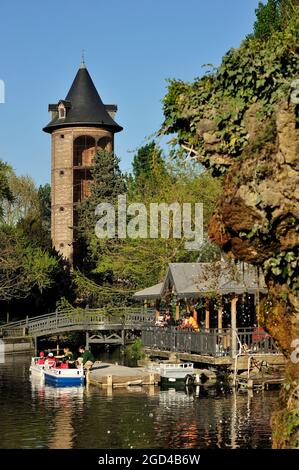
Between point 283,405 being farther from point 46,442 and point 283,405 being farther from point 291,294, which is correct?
point 46,442

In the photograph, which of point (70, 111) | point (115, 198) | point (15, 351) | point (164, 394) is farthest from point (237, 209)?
point (70, 111)

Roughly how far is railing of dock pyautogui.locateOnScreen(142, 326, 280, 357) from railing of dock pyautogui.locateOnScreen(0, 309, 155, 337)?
14.2 meters

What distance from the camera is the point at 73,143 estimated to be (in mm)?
92938

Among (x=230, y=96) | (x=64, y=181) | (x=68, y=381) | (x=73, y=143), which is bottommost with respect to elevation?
(x=68, y=381)

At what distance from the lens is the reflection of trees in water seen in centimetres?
2327

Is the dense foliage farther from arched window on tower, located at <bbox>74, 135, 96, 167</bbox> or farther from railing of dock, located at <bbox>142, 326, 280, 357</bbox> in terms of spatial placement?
arched window on tower, located at <bbox>74, 135, 96, 167</bbox>

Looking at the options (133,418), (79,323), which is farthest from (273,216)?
(79,323)

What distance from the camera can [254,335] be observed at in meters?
36.2

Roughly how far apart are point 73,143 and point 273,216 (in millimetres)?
81182

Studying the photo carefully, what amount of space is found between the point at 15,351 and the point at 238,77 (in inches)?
1918

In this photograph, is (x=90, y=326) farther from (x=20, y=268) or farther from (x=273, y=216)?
(x=273, y=216)

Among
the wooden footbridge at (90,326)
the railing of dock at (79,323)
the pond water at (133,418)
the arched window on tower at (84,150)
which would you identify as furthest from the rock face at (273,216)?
the arched window on tower at (84,150)

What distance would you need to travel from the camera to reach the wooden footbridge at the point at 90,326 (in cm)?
5975

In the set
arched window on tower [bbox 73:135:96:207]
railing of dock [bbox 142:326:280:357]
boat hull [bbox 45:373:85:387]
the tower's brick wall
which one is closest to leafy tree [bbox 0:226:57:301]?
railing of dock [bbox 142:326:280:357]
